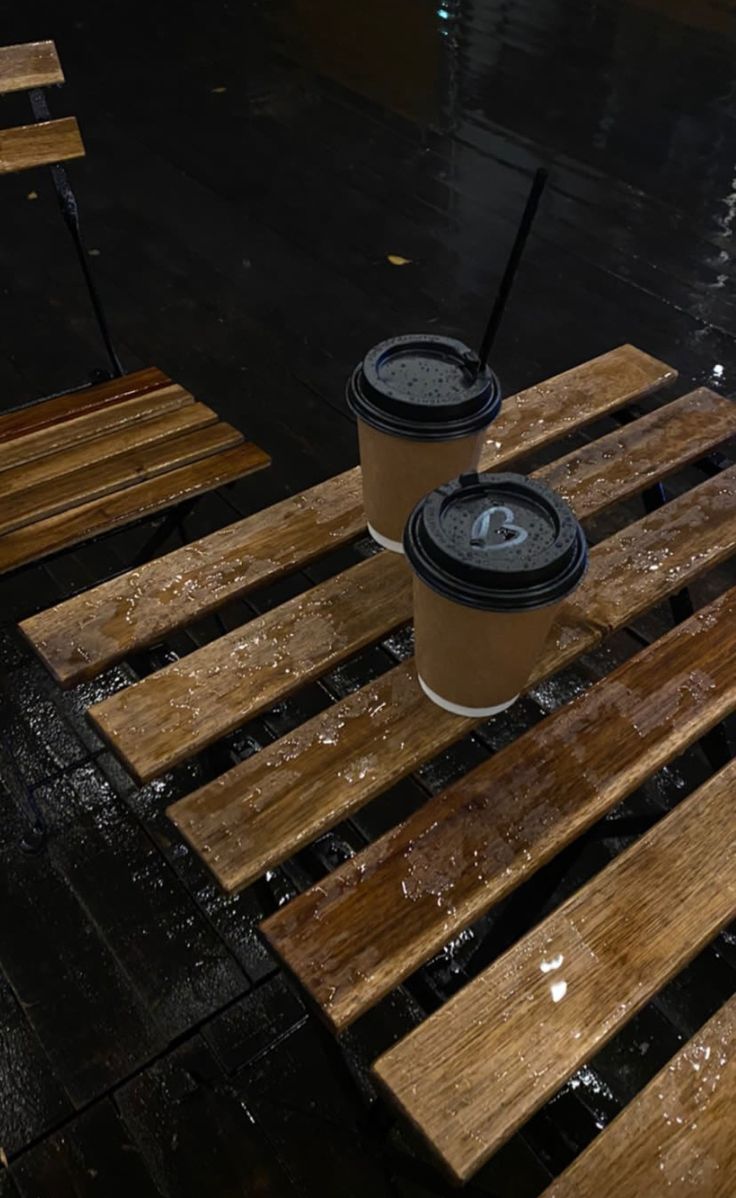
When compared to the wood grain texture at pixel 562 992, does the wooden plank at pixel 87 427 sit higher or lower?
higher

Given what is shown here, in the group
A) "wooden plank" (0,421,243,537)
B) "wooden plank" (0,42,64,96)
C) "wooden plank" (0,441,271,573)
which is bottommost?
"wooden plank" (0,441,271,573)

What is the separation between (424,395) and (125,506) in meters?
0.78

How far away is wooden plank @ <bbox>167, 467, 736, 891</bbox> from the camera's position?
99cm

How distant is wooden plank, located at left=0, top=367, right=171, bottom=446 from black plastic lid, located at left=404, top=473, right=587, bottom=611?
3.66 feet

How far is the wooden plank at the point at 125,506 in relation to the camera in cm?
153

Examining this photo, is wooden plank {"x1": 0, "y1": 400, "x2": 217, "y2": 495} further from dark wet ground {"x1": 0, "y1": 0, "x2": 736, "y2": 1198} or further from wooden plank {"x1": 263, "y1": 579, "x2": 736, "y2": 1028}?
wooden plank {"x1": 263, "y1": 579, "x2": 736, "y2": 1028}

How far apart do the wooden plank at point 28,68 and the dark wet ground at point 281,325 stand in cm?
94

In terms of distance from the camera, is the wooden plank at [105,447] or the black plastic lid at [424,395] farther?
the wooden plank at [105,447]

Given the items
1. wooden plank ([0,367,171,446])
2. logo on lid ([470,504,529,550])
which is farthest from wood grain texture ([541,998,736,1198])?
wooden plank ([0,367,171,446])

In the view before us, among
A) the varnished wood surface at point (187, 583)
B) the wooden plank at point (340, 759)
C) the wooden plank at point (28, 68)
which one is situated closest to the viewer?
the wooden plank at point (340, 759)

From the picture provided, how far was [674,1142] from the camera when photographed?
83 centimetres

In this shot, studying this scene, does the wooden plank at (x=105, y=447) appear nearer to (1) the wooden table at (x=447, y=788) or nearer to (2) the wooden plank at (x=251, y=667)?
(1) the wooden table at (x=447, y=788)

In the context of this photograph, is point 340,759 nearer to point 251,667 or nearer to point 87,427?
point 251,667

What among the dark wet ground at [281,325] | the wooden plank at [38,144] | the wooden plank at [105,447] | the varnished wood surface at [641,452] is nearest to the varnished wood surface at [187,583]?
the dark wet ground at [281,325]
